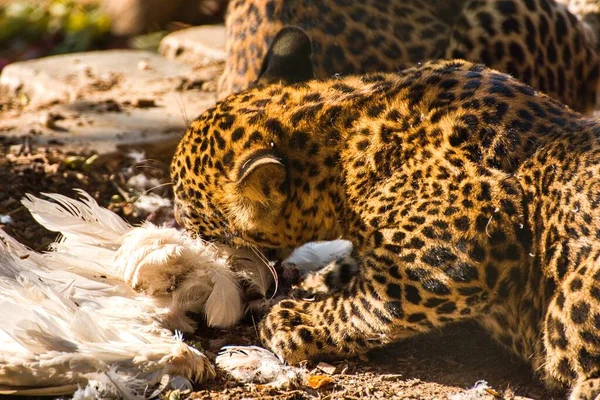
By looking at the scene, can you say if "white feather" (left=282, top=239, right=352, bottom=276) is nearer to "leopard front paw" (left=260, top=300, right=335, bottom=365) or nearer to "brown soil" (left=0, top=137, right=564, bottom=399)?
"brown soil" (left=0, top=137, right=564, bottom=399)

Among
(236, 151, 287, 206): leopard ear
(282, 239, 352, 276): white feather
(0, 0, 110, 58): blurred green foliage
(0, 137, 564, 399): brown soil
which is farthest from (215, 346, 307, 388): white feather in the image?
(0, 0, 110, 58): blurred green foliage

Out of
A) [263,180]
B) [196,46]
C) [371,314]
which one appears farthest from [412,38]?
[196,46]

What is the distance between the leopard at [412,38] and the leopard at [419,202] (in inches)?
50.9

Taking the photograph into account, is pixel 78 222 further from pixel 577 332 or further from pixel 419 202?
pixel 577 332

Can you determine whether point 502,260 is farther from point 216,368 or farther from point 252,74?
point 252,74

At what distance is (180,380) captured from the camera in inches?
188

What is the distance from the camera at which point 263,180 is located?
530 centimetres

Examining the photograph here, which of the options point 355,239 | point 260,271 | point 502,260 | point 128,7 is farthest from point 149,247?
point 128,7

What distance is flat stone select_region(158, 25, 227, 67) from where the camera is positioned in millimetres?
10211

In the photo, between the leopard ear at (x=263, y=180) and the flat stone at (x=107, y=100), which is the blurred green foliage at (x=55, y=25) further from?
the leopard ear at (x=263, y=180)

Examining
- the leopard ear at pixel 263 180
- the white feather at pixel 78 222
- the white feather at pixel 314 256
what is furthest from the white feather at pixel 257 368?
the white feather at pixel 314 256

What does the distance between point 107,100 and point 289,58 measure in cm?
303

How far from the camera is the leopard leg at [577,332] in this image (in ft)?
15.0

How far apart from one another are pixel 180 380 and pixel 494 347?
1.73 metres
